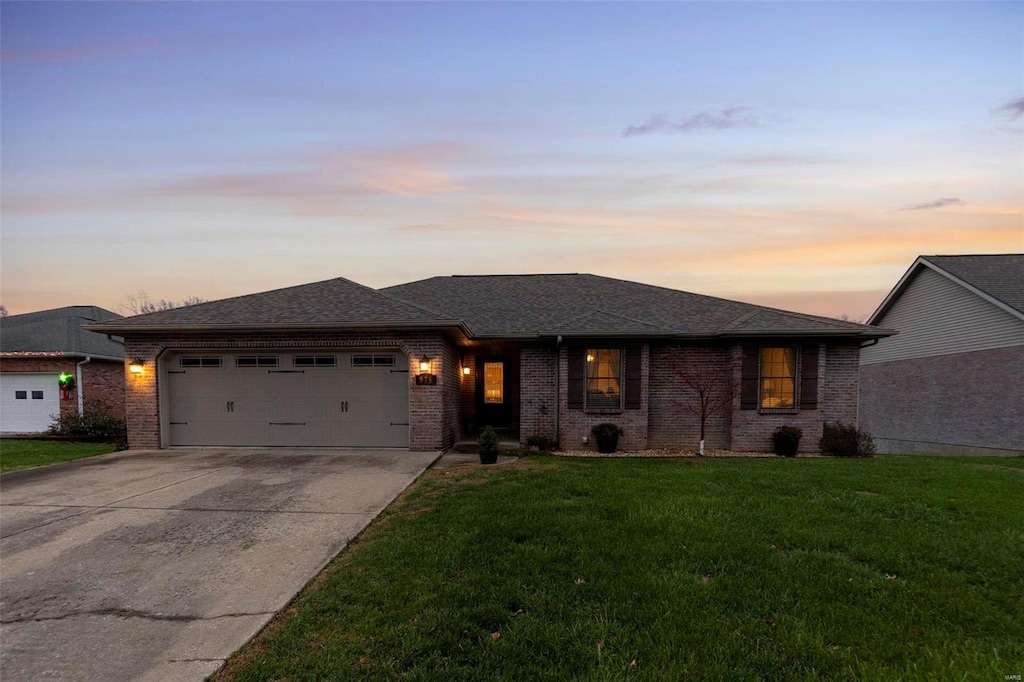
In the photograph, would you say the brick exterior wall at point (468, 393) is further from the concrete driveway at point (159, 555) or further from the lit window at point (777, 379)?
the lit window at point (777, 379)

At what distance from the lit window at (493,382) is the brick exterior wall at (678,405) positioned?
202 inches

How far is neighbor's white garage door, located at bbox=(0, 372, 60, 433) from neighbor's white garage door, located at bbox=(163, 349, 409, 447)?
8.06 meters

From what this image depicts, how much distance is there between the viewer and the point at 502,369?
14789 mm

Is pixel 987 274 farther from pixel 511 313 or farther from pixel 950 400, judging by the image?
pixel 511 313

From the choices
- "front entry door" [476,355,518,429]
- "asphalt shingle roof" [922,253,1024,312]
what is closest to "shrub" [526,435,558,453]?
"front entry door" [476,355,518,429]

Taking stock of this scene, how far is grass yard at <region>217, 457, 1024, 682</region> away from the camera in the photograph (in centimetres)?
275

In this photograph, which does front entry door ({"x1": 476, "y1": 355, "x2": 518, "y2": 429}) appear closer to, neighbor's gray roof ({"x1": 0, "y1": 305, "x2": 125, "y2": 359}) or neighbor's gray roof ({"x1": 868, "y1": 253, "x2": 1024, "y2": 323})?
neighbor's gray roof ({"x1": 0, "y1": 305, "x2": 125, "y2": 359})

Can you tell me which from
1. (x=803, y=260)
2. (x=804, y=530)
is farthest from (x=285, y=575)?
(x=803, y=260)

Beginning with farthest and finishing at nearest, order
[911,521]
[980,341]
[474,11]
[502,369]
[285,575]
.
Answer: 1. [502,369]
2. [980,341]
3. [474,11]
4. [911,521]
5. [285,575]

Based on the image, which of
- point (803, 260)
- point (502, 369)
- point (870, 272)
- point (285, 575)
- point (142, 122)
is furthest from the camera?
point (870, 272)

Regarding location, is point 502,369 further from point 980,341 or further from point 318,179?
point 980,341

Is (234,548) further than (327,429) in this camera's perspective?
No

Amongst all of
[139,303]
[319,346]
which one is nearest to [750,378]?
[319,346]

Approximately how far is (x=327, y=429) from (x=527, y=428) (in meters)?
5.01
